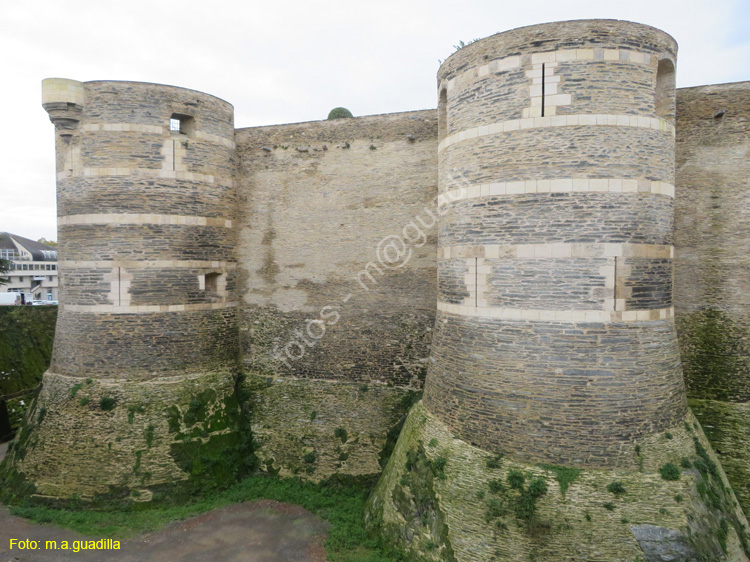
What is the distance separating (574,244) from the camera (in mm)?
8344

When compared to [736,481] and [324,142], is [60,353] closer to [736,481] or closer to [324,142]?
[324,142]

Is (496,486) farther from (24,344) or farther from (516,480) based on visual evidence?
(24,344)

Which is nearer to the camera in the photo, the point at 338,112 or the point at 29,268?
the point at 338,112

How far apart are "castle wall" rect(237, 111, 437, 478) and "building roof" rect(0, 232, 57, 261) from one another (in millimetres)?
42995

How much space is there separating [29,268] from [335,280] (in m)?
45.8

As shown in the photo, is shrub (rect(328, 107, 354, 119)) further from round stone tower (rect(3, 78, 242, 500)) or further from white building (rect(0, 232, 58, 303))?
white building (rect(0, 232, 58, 303))

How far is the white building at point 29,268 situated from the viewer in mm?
42981

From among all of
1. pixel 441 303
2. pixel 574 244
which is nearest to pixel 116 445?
pixel 441 303

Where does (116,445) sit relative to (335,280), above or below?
below

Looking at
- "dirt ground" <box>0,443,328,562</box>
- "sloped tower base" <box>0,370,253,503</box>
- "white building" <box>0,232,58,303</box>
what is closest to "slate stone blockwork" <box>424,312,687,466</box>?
"dirt ground" <box>0,443,328,562</box>

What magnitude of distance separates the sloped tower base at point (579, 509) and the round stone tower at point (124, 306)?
691cm

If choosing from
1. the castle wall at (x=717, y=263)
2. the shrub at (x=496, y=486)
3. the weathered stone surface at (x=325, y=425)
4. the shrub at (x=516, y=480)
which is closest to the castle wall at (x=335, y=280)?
the weathered stone surface at (x=325, y=425)

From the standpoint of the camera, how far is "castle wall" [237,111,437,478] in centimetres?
1285

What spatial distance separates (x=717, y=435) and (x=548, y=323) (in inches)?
234
